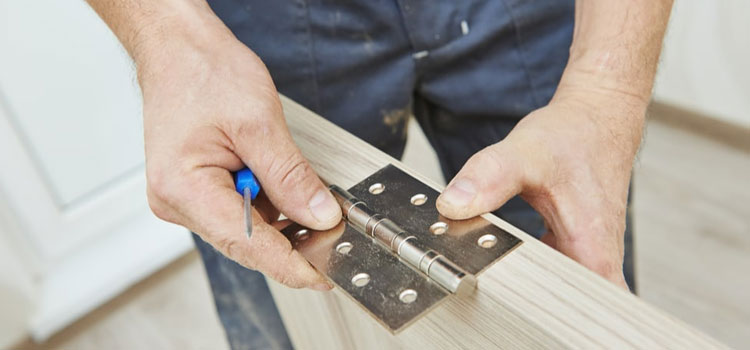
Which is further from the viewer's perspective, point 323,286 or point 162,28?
point 162,28

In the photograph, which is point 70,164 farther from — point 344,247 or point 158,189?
point 344,247

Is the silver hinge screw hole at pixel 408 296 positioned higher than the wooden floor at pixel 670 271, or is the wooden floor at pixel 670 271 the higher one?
the silver hinge screw hole at pixel 408 296

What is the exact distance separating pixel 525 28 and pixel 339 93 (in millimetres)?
232

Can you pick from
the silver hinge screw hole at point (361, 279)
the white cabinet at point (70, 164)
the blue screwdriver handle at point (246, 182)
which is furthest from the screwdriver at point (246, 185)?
the white cabinet at point (70, 164)

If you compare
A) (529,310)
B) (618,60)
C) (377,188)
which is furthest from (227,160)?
(618,60)

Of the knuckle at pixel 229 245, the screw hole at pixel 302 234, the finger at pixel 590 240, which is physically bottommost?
the finger at pixel 590 240

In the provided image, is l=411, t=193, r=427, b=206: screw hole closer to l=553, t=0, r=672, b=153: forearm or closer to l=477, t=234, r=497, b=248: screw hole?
l=477, t=234, r=497, b=248: screw hole

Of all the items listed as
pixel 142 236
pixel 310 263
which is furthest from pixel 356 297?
pixel 142 236

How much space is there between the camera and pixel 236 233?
1.67 feet

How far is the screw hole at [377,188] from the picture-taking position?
1.68ft

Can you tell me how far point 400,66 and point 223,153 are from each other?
1.02ft

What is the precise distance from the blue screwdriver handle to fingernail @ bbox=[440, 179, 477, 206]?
16 centimetres

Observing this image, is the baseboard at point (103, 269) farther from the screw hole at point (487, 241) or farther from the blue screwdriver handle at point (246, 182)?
the screw hole at point (487, 241)

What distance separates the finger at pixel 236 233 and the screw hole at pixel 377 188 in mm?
73
